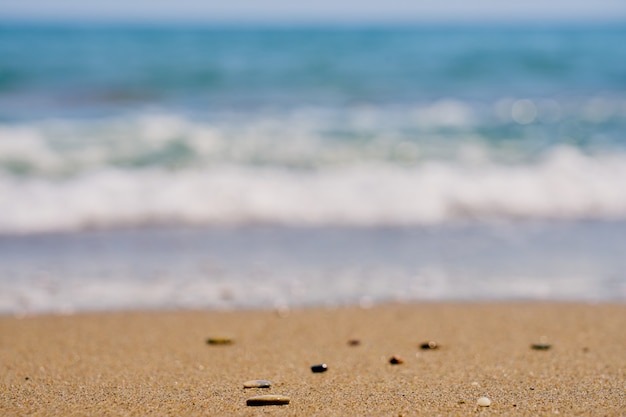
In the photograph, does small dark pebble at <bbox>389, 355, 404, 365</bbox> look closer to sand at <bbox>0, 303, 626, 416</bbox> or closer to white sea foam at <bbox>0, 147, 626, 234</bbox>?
sand at <bbox>0, 303, 626, 416</bbox>

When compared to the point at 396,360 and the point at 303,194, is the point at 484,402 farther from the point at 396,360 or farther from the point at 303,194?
the point at 303,194

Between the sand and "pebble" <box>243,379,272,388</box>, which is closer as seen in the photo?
the sand

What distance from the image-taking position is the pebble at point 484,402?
2320 millimetres

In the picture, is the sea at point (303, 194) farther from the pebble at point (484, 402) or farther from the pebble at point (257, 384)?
the pebble at point (484, 402)

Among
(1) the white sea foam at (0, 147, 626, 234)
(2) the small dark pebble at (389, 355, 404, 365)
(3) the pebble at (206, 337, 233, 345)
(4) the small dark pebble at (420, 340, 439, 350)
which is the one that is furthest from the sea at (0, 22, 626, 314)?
(2) the small dark pebble at (389, 355, 404, 365)

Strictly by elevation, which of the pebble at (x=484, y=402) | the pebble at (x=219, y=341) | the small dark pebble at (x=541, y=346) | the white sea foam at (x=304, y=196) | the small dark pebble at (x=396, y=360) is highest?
the white sea foam at (x=304, y=196)

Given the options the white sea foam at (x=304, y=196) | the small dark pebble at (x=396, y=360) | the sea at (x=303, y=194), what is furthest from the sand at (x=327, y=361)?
the white sea foam at (x=304, y=196)

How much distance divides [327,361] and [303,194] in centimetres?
312

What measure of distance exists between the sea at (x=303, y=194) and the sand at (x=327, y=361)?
0.26 metres

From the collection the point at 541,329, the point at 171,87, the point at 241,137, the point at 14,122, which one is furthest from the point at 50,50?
the point at 541,329

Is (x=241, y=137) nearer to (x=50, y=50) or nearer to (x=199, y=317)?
(x=199, y=317)

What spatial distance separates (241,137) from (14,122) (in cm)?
288

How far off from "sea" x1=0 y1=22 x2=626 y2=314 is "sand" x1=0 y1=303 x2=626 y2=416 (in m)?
0.26

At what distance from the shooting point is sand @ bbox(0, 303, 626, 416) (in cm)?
235
